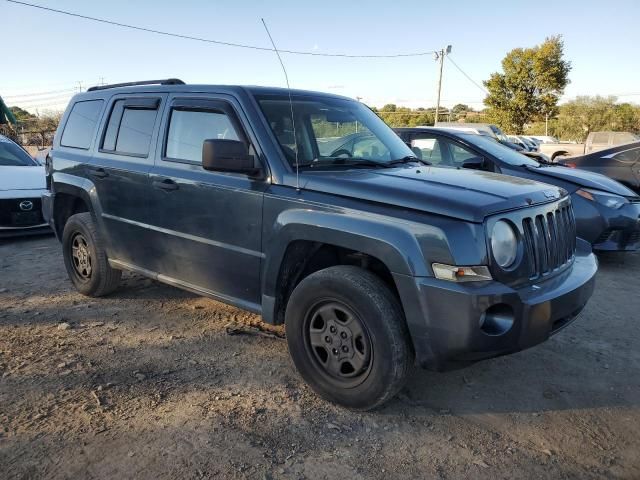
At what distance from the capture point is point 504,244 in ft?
8.83

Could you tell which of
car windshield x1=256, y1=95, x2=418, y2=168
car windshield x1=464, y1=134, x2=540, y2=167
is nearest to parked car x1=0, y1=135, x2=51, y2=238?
car windshield x1=256, y1=95, x2=418, y2=168

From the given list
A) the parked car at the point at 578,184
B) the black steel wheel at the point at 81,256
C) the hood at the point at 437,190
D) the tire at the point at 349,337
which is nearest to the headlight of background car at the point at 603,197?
the parked car at the point at 578,184

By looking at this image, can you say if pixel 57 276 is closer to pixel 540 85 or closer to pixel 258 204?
pixel 258 204

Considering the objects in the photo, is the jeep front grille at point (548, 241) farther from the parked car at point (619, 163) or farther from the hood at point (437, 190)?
the parked car at point (619, 163)

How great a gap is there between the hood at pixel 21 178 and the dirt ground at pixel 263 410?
3586mm

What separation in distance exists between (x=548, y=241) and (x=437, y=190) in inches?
28.5

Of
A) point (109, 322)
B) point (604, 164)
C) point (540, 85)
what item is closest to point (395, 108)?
point (540, 85)

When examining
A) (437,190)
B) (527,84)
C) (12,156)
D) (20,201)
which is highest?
(527,84)

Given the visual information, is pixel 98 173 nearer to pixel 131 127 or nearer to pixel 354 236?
pixel 131 127

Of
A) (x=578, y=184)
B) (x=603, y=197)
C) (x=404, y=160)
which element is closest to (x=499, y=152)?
(x=578, y=184)

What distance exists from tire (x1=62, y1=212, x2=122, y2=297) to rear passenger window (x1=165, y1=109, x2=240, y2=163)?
1.35 metres

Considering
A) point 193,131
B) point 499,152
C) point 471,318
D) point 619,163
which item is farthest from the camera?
point 619,163

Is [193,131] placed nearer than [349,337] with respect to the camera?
No

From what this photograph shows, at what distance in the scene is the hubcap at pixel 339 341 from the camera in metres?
2.90
